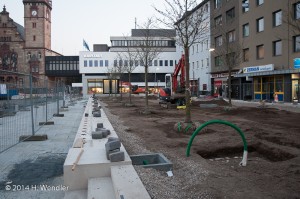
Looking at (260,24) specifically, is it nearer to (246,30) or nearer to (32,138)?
(246,30)

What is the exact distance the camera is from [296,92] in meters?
29.2

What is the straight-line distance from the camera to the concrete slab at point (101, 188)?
4711 mm

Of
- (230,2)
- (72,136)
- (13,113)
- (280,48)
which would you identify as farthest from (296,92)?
(13,113)

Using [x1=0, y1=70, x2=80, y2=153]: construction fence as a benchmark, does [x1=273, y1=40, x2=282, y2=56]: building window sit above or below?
above

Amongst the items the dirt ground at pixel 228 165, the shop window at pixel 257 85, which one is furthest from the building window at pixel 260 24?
the dirt ground at pixel 228 165

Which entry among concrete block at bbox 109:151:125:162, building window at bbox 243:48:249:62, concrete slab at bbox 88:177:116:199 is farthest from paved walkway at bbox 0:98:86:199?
building window at bbox 243:48:249:62

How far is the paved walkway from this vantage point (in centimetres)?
559

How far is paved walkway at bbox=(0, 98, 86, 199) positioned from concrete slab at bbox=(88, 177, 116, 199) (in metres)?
0.64

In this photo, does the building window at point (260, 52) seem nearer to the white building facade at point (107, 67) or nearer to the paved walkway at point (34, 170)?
the paved walkway at point (34, 170)

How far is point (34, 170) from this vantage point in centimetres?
693

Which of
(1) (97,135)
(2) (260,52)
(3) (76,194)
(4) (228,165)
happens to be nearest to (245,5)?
(2) (260,52)

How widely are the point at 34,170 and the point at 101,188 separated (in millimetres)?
2549

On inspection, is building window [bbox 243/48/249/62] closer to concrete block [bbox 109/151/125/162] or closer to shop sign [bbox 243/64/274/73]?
shop sign [bbox 243/64/274/73]

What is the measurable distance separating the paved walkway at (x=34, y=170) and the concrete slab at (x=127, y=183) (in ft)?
3.43
